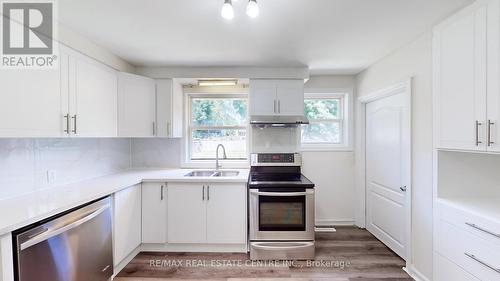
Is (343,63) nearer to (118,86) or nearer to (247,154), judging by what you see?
(247,154)

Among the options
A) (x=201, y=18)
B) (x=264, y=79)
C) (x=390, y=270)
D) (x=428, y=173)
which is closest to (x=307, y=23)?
(x=201, y=18)

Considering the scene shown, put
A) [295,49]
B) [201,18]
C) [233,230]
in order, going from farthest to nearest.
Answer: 1. [233,230]
2. [295,49]
3. [201,18]

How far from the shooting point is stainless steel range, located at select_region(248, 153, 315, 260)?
8.44 ft

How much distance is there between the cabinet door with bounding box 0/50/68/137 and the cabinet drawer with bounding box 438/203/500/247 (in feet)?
10.3

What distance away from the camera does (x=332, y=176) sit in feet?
11.5

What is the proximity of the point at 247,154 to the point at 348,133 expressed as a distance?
1.56 metres

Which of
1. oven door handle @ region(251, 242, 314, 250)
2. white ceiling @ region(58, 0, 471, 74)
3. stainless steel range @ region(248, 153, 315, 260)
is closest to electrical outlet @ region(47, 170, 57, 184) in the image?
white ceiling @ region(58, 0, 471, 74)

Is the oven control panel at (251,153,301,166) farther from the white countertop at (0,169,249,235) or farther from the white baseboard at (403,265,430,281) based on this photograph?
A: the white baseboard at (403,265,430,281)

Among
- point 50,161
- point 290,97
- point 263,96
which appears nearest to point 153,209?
point 50,161

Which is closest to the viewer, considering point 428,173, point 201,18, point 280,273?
point 201,18

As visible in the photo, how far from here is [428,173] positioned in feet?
6.78

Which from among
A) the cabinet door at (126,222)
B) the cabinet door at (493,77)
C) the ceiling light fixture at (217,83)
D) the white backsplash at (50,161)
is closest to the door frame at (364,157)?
the cabinet door at (493,77)

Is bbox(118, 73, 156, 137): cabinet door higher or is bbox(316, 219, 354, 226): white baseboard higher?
bbox(118, 73, 156, 137): cabinet door

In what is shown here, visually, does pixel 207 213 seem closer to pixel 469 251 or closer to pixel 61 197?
pixel 61 197
